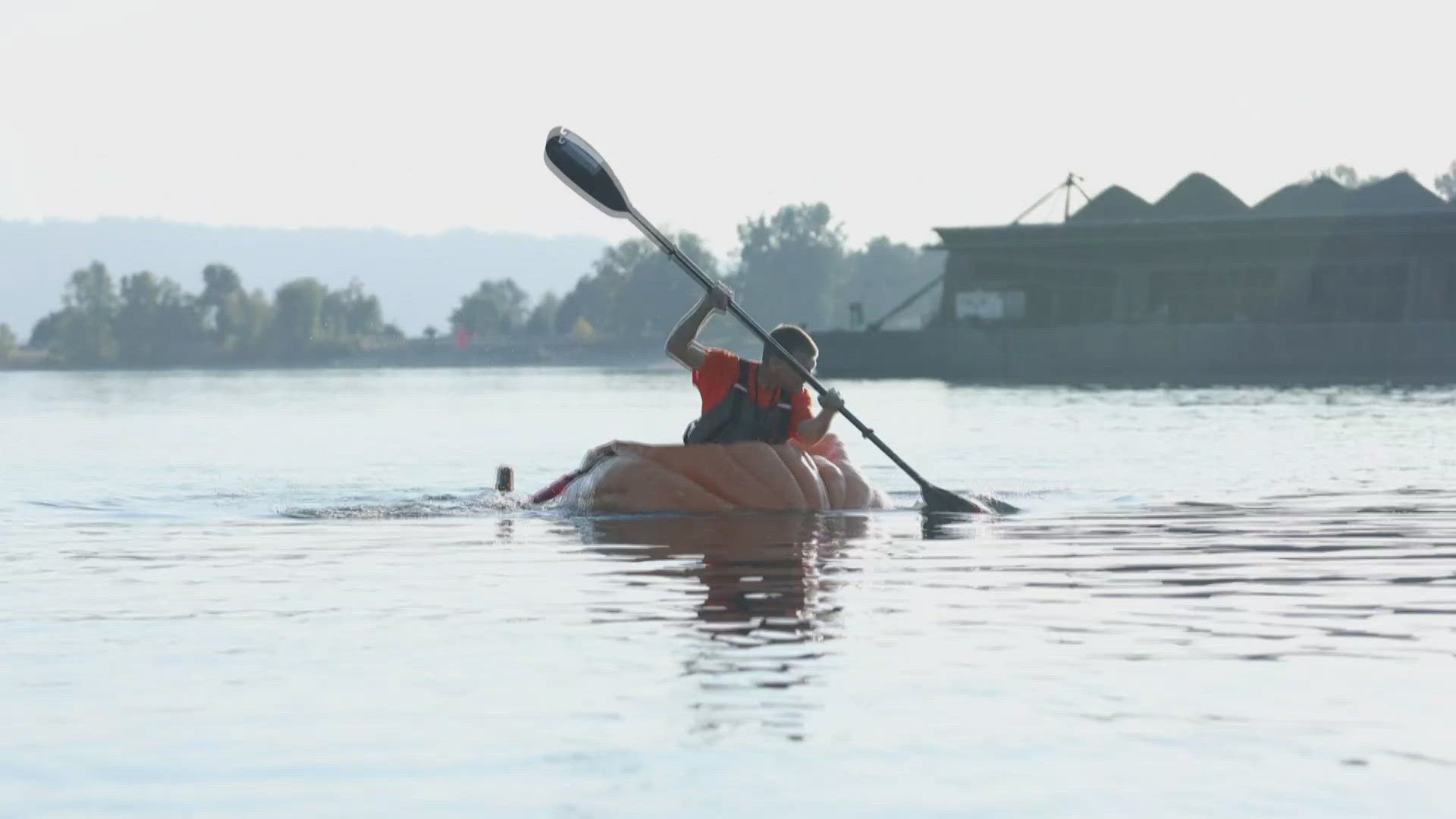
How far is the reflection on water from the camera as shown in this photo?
782 centimetres

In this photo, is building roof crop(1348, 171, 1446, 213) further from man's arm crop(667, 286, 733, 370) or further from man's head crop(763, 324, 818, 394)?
man's arm crop(667, 286, 733, 370)

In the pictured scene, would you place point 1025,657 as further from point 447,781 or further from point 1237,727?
point 447,781

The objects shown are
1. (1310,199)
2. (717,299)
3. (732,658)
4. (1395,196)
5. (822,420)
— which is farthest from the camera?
(1310,199)

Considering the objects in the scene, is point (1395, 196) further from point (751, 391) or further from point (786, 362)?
point (786, 362)

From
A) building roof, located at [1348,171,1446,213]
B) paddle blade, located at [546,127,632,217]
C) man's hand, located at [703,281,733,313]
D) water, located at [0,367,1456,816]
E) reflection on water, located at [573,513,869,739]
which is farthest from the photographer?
building roof, located at [1348,171,1446,213]

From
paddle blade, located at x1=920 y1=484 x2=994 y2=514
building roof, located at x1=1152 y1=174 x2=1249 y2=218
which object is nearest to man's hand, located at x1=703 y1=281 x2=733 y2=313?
paddle blade, located at x1=920 y1=484 x2=994 y2=514

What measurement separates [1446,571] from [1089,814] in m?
6.70

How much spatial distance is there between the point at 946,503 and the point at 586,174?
3.92 m

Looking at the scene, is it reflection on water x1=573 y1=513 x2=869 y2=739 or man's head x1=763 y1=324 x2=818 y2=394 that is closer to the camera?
reflection on water x1=573 y1=513 x2=869 y2=739

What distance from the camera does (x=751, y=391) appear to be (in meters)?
16.7

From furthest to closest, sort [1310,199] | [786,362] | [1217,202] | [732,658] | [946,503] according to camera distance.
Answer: [1217,202]
[1310,199]
[946,503]
[786,362]
[732,658]

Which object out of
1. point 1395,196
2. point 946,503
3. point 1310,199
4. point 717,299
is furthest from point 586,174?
point 1310,199

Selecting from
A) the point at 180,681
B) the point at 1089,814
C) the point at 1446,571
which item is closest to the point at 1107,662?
the point at 1089,814

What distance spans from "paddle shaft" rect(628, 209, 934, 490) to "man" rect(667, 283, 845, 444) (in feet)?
0.20
